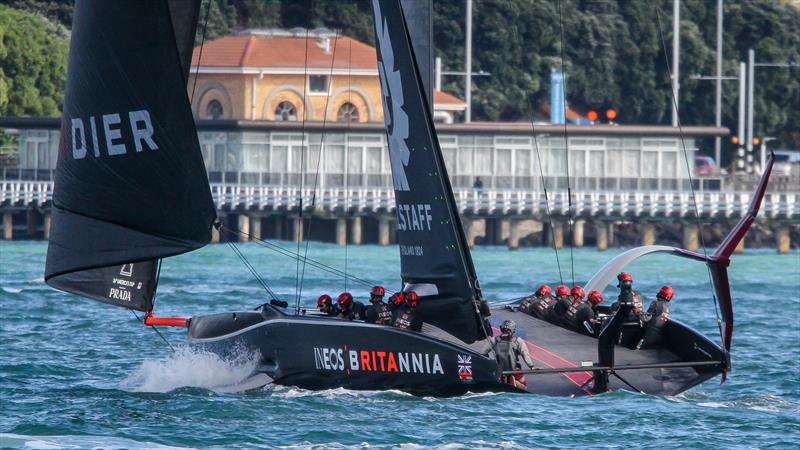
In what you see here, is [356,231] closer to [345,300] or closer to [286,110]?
[286,110]

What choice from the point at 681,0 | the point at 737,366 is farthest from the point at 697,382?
the point at 681,0

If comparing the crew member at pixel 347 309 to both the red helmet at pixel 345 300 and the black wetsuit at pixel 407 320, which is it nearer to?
the red helmet at pixel 345 300

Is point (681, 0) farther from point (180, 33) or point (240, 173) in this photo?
point (180, 33)

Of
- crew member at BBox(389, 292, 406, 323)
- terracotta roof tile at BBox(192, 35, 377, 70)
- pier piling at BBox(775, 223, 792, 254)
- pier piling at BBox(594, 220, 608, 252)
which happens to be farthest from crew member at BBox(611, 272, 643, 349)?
terracotta roof tile at BBox(192, 35, 377, 70)

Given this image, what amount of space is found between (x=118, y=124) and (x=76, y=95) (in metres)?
0.71

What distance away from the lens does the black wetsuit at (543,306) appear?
21.7 meters

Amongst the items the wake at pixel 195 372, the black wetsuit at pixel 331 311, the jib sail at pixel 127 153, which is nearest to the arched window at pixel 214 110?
the wake at pixel 195 372

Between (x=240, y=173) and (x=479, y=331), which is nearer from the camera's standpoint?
(x=479, y=331)

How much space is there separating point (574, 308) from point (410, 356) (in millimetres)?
3239

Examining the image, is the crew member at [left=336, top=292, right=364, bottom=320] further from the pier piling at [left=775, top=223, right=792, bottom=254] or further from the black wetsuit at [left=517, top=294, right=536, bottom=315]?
the pier piling at [left=775, top=223, right=792, bottom=254]

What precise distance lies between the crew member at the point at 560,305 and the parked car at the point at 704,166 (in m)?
52.3

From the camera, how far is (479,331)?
18875 millimetres

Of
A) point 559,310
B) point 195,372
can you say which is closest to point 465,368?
point 559,310

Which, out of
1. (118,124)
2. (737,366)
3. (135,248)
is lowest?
(737,366)
